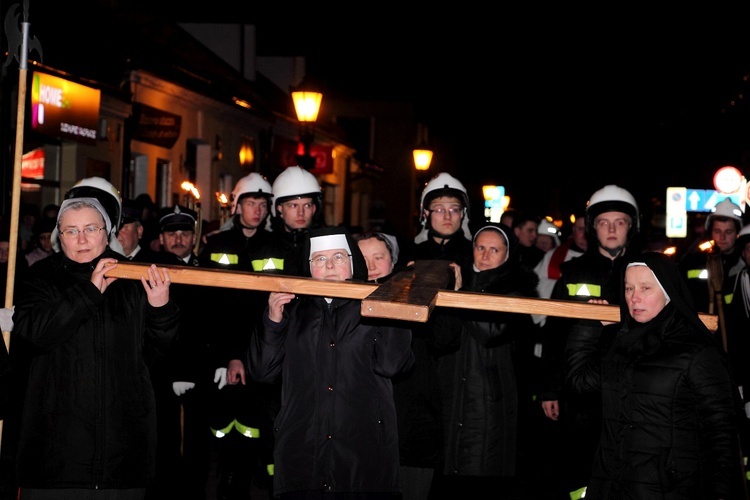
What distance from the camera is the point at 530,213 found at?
14672 mm

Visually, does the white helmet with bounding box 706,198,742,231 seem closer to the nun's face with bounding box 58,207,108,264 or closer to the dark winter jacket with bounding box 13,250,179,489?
the dark winter jacket with bounding box 13,250,179,489

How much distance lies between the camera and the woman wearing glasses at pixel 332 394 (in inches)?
193

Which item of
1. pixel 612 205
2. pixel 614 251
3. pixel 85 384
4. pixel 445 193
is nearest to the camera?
pixel 85 384

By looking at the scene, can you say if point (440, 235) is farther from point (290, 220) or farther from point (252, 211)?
point (252, 211)

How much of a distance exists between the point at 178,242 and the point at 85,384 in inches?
149

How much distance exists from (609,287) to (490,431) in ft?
4.03

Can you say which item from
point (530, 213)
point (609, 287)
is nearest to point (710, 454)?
point (609, 287)

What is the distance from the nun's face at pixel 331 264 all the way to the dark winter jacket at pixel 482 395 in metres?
1.41

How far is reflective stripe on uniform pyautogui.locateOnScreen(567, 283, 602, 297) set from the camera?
6809 millimetres

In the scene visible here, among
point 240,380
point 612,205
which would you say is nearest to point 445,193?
point 612,205

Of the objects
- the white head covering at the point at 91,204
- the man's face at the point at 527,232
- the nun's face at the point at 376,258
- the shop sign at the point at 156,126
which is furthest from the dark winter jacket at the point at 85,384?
the shop sign at the point at 156,126

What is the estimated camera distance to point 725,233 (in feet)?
32.6

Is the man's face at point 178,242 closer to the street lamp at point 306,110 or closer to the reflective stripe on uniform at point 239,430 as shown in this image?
the reflective stripe on uniform at point 239,430

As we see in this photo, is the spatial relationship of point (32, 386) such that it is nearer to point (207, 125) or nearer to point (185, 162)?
point (185, 162)
